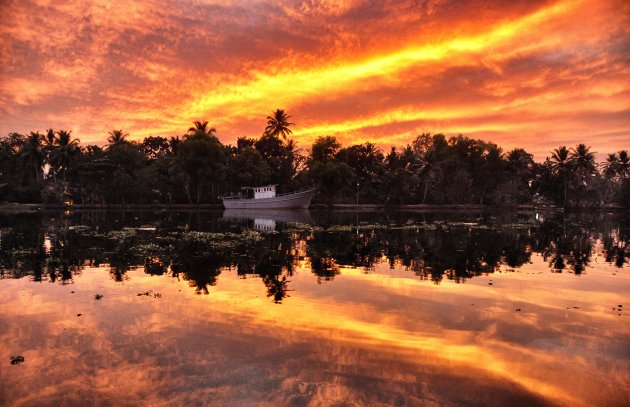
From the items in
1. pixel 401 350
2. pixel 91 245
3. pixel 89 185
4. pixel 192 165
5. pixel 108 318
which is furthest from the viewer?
pixel 89 185

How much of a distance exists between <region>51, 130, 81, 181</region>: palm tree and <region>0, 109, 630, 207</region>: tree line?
181 mm

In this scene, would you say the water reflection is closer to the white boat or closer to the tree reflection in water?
the tree reflection in water

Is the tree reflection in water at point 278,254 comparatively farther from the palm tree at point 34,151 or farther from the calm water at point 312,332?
the palm tree at point 34,151

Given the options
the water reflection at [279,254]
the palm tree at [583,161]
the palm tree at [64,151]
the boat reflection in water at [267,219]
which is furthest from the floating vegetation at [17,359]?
the palm tree at [583,161]

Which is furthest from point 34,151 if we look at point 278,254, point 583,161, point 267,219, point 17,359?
point 583,161

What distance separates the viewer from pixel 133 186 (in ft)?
267

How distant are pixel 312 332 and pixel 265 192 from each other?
68926 mm

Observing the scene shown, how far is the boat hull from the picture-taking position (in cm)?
7431

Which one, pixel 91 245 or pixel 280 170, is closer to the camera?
pixel 91 245

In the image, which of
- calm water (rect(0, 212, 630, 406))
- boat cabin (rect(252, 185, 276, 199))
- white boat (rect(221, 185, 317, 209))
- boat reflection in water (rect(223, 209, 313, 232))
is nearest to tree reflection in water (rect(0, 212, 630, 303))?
calm water (rect(0, 212, 630, 406))

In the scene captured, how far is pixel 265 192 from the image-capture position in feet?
251

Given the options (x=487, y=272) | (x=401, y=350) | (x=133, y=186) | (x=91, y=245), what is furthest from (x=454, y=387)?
(x=133, y=186)

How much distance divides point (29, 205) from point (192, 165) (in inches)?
1247

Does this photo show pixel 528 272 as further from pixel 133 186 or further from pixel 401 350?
pixel 133 186
